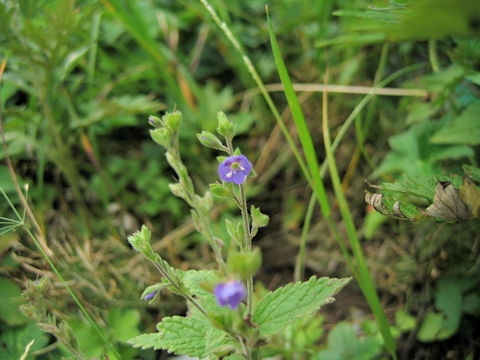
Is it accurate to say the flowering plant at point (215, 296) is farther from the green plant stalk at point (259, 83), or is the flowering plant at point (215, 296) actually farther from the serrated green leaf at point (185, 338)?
the green plant stalk at point (259, 83)

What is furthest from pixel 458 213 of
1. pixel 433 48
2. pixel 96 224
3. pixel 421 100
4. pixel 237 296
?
pixel 96 224

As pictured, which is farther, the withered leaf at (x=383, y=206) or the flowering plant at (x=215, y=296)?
the withered leaf at (x=383, y=206)

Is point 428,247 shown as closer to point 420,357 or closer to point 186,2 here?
point 420,357

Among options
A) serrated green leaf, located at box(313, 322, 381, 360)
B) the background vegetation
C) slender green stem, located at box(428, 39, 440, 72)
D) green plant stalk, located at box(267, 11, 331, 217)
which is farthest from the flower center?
slender green stem, located at box(428, 39, 440, 72)

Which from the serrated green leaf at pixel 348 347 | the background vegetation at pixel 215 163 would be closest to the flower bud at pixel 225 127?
the background vegetation at pixel 215 163

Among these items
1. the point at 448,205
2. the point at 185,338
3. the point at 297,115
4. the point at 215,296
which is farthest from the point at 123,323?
the point at 448,205

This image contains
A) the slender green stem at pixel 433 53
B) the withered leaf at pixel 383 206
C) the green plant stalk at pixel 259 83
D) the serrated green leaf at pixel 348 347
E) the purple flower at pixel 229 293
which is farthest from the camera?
the slender green stem at pixel 433 53
